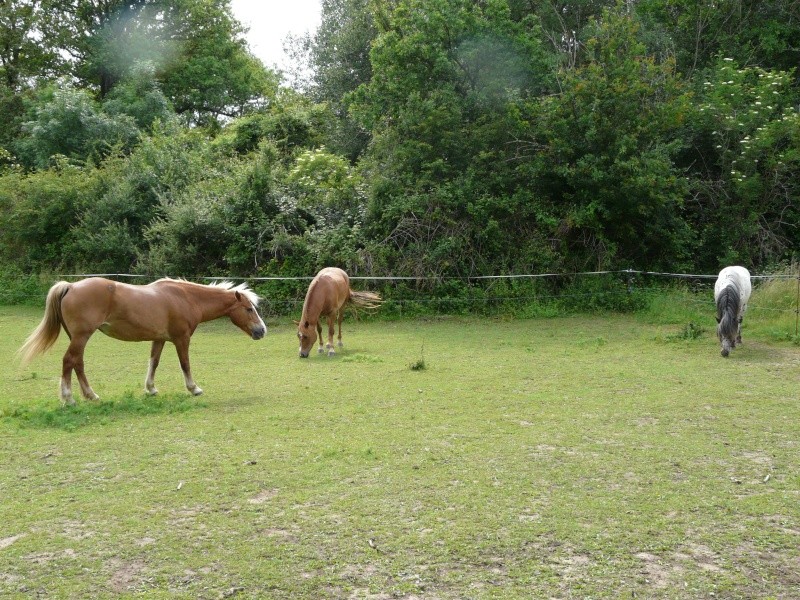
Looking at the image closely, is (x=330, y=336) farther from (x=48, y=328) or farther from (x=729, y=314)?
(x=729, y=314)

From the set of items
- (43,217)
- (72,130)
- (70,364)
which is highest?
(72,130)

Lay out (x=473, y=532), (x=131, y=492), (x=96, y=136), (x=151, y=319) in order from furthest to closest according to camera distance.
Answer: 1. (x=96, y=136)
2. (x=151, y=319)
3. (x=131, y=492)
4. (x=473, y=532)

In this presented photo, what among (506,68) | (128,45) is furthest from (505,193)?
(128,45)

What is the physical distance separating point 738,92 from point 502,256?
21.7 ft

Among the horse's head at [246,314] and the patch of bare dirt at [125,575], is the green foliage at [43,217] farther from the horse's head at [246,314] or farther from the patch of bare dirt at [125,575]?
the patch of bare dirt at [125,575]

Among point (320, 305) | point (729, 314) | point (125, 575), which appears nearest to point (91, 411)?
point (125, 575)

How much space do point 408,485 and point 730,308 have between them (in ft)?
24.5

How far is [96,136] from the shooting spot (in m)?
24.4

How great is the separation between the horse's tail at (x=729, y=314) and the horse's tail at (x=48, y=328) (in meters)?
8.53

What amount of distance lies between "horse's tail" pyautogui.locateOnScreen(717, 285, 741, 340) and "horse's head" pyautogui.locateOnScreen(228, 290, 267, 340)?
21.3ft

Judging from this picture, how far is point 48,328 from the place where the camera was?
7.39 metres

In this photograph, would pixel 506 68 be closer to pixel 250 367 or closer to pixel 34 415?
pixel 250 367

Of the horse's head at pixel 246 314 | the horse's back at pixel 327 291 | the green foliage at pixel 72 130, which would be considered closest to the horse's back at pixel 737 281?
the horse's back at pixel 327 291

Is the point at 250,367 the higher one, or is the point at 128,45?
the point at 128,45
